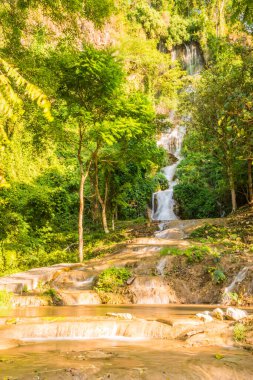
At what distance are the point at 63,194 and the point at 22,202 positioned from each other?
7.84 meters

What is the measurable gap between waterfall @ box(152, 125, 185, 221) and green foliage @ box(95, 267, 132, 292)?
15.6 meters

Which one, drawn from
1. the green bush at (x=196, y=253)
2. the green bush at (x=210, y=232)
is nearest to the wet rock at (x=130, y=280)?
the green bush at (x=196, y=253)

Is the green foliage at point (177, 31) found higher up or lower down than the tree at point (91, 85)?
higher up

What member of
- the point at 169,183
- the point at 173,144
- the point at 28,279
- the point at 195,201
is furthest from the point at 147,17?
the point at 28,279

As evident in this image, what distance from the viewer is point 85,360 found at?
17.4 feet

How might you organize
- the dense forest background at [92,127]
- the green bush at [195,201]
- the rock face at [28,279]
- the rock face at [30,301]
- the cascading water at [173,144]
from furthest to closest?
the cascading water at [173,144] < the green bush at [195,201] < the rock face at [28,279] < the rock face at [30,301] < the dense forest background at [92,127]

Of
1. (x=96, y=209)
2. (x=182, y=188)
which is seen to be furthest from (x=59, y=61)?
(x=182, y=188)

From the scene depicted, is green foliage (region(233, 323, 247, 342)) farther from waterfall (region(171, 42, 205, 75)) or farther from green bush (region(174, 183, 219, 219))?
waterfall (region(171, 42, 205, 75))

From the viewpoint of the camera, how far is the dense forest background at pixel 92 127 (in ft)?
33.8

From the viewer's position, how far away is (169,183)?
3259 cm

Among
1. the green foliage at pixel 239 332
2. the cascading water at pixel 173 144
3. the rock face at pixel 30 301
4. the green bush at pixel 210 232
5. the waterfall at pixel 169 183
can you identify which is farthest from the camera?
the cascading water at pixel 173 144

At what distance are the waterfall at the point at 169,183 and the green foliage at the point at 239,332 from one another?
21.9 meters

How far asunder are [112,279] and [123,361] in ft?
25.4

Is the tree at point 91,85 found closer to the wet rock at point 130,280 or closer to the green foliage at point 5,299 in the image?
the wet rock at point 130,280
